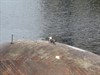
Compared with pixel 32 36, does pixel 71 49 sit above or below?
above

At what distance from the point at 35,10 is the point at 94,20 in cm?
1744

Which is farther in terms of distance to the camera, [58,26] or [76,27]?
[58,26]

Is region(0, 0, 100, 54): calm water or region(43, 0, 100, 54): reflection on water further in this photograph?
region(0, 0, 100, 54): calm water

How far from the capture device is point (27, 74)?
21.9ft

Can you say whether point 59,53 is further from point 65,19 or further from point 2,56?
point 65,19

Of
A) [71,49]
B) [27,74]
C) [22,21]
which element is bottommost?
[22,21]

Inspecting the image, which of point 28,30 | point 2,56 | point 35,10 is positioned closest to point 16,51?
point 2,56

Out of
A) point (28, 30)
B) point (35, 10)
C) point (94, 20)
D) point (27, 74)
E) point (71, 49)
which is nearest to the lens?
point (27, 74)

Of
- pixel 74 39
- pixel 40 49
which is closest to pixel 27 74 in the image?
pixel 40 49

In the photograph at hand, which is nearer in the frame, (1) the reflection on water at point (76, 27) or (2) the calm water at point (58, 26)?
(1) the reflection on water at point (76, 27)

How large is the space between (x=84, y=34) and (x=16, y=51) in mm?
33658

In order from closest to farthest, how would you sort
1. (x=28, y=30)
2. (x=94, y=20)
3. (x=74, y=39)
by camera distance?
1. (x=74, y=39)
2. (x=28, y=30)
3. (x=94, y=20)

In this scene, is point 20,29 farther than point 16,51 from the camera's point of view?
Yes

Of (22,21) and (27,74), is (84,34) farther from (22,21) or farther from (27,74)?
(27,74)
